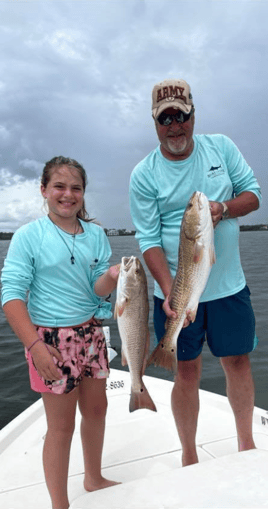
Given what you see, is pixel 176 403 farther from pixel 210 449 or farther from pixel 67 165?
pixel 67 165

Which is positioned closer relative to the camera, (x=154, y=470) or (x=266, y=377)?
(x=154, y=470)

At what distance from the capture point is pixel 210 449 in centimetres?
426

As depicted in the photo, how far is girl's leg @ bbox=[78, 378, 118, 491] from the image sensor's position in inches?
128

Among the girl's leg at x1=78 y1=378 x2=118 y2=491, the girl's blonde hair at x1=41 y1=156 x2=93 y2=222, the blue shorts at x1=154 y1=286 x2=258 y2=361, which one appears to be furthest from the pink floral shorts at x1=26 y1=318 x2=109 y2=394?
the girl's blonde hair at x1=41 y1=156 x2=93 y2=222

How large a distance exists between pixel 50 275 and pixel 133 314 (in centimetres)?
70

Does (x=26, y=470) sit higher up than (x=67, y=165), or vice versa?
(x=67, y=165)

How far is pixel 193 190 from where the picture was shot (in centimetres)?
341

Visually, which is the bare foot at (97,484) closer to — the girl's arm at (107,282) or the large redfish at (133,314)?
the large redfish at (133,314)

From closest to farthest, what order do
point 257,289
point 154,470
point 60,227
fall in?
point 60,227 → point 154,470 → point 257,289

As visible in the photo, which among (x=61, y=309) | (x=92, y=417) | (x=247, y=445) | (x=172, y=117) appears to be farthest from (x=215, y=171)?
(x=247, y=445)

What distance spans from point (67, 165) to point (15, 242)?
712 millimetres

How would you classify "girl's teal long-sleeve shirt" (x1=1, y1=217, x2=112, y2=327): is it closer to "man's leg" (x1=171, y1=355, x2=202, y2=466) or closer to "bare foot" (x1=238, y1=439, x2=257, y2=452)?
"man's leg" (x1=171, y1=355, x2=202, y2=466)

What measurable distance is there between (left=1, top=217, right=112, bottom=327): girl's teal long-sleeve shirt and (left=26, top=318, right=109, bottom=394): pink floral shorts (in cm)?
7

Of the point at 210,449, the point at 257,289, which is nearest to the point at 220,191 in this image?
the point at 210,449
